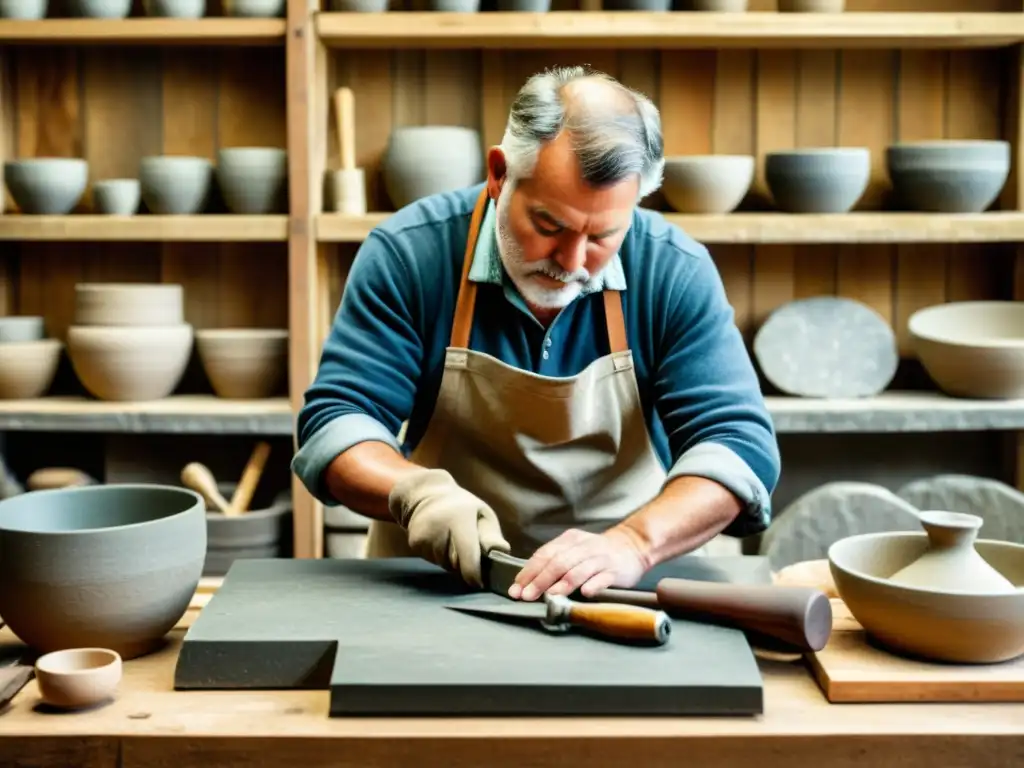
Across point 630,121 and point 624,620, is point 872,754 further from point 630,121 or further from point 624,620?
point 630,121

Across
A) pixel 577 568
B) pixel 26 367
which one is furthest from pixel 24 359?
pixel 577 568

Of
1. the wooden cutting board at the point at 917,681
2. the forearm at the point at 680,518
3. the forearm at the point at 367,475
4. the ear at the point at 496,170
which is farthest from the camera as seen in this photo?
the ear at the point at 496,170

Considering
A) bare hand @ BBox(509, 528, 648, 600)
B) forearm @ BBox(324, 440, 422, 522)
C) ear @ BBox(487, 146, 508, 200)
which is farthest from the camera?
ear @ BBox(487, 146, 508, 200)

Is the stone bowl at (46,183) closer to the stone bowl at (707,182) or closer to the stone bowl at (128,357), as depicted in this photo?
the stone bowl at (128,357)

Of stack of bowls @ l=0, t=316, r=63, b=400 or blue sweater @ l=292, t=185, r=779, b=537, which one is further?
stack of bowls @ l=0, t=316, r=63, b=400

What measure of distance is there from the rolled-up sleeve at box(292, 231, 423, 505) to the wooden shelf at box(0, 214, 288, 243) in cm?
130

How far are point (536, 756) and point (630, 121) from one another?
99cm

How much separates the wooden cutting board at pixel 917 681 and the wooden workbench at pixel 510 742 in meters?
0.05

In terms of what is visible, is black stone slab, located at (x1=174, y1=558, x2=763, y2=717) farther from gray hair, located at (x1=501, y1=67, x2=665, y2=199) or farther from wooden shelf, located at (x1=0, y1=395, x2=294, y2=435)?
wooden shelf, located at (x1=0, y1=395, x2=294, y2=435)

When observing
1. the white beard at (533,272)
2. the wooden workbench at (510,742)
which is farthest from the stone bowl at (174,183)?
the wooden workbench at (510,742)

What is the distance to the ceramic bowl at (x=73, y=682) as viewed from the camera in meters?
1.32

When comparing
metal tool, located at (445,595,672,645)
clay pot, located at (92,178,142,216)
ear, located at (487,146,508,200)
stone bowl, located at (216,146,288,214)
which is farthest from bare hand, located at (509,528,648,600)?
clay pot, located at (92,178,142,216)

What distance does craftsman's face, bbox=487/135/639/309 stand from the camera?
183 centimetres

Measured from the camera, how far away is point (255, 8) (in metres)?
3.38
